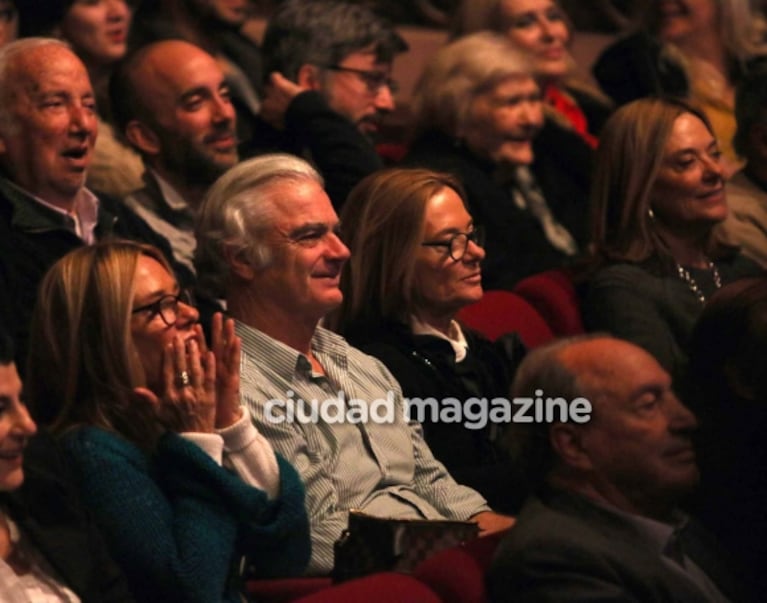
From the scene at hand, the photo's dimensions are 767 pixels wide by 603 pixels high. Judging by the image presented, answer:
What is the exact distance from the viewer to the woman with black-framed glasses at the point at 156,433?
2480 mm

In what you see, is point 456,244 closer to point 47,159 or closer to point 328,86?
point 47,159

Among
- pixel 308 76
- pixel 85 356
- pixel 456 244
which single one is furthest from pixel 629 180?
pixel 85 356

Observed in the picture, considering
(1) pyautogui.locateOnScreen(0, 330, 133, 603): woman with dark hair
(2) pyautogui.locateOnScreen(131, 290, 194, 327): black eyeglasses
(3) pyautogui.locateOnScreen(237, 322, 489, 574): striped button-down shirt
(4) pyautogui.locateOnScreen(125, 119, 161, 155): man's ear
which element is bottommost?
(4) pyautogui.locateOnScreen(125, 119, 161, 155): man's ear

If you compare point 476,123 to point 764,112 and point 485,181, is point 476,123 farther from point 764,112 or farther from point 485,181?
point 764,112

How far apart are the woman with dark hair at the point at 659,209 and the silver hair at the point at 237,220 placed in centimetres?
89

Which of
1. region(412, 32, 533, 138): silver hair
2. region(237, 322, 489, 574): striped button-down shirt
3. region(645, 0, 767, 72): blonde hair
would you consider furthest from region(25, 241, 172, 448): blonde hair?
region(645, 0, 767, 72): blonde hair

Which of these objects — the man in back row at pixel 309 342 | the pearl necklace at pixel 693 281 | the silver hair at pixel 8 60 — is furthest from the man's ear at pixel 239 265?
the pearl necklace at pixel 693 281

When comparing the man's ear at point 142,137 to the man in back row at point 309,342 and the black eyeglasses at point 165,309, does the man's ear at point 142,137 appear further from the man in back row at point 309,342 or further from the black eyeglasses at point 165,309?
the black eyeglasses at point 165,309

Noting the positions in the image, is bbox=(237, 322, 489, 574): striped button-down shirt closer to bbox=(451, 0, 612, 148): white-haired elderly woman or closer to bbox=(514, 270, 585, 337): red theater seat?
bbox=(514, 270, 585, 337): red theater seat

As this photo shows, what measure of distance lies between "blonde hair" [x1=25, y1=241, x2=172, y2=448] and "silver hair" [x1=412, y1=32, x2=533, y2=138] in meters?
1.84

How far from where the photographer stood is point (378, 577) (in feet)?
7.84

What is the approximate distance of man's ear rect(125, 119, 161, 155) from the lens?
154 inches

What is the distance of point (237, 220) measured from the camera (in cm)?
310

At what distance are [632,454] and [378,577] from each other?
1.54 ft
